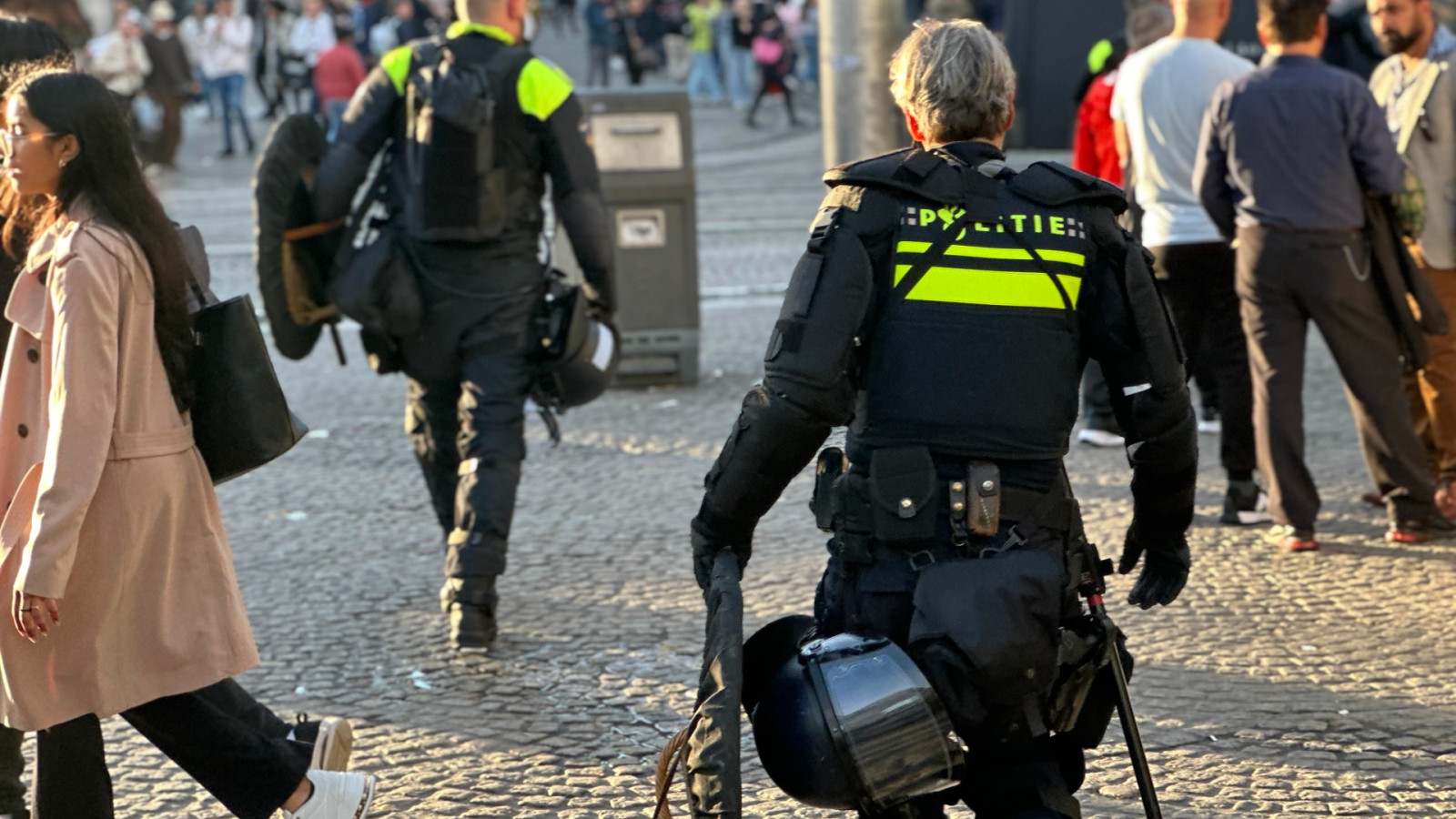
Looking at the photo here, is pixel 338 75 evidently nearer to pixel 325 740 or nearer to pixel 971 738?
pixel 325 740

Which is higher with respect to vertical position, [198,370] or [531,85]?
[531,85]


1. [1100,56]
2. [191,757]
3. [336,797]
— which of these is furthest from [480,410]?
[1100,56]

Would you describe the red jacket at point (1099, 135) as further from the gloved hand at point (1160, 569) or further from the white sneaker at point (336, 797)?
the white sneaker at point (336, 797)

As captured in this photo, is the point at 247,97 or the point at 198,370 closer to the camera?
the point at 198,370

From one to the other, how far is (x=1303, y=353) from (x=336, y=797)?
144 inches

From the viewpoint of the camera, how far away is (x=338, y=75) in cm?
1923

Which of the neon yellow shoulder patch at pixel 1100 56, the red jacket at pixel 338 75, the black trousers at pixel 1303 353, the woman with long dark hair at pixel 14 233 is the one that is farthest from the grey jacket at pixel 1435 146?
the red jacket at pixel 338 75

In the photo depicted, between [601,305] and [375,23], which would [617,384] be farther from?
[375,23]

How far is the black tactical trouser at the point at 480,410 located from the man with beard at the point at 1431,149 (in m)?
3.02

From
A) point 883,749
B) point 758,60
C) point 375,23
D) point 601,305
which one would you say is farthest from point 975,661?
point 375,23

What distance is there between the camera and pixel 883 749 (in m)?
2.75

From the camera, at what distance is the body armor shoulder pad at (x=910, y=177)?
2.95m

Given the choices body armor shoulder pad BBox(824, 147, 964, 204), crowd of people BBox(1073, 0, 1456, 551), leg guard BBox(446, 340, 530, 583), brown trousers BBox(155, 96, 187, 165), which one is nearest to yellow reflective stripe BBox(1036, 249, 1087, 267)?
body armor shoulder pad BBox(824, 147, 964, 204)

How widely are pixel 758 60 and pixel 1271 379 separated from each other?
1907cm
